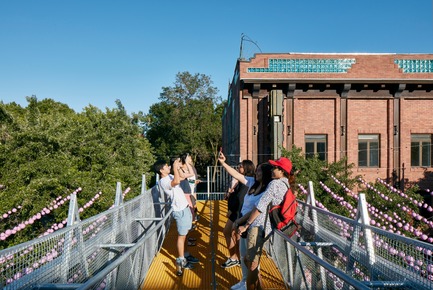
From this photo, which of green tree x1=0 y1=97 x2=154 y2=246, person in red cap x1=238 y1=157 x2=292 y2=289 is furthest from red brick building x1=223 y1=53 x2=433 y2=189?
person in red cap x1=238 y1=157 x2=292 y2=289

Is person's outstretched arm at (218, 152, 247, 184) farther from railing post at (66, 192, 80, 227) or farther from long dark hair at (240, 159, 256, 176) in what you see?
railing post at (66, 192, 80, 227)

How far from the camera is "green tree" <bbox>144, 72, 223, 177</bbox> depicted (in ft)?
143

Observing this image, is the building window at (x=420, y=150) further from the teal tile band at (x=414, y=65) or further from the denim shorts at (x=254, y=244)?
the denim shorts at (x=254, y=244)

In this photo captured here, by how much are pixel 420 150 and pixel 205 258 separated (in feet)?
51.5

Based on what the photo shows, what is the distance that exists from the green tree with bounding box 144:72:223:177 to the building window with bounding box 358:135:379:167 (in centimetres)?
2501

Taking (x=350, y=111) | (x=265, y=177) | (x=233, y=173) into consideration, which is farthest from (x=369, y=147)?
(x=265, y=177)

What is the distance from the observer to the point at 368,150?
17.7 meters

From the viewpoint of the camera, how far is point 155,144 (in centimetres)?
4972

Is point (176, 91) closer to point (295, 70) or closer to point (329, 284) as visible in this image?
point (295, 70)

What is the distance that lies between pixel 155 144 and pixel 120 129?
31.1 m

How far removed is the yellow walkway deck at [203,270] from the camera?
5260 mm

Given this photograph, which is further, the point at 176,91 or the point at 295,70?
the point at 176,91

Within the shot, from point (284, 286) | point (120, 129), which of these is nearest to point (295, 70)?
point (120, 129)

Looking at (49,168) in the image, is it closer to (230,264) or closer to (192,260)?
(192,260)
